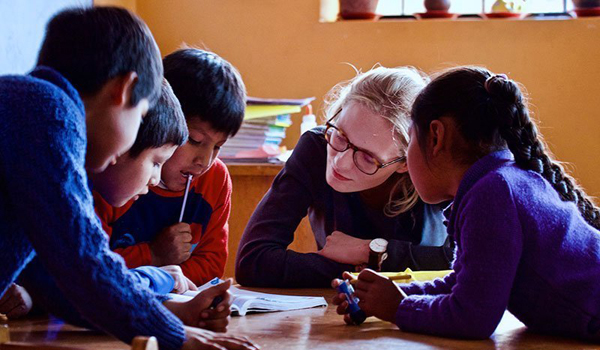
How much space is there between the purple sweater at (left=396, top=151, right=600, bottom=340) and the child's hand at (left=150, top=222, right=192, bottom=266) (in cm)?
64

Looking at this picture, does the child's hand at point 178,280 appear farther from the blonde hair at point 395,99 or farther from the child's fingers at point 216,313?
the blonde hair at point 395,99

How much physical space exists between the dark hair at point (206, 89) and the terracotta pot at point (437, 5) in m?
1.75

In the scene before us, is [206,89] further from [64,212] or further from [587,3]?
[587,3]

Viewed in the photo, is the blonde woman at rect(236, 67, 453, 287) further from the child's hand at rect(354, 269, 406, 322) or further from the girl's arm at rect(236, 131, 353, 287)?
the child's hand at rect(354, 269, 406, 322)

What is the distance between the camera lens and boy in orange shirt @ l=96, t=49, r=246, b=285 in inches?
64.9

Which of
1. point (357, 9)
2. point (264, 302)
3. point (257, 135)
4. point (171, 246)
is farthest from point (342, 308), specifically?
point (357, 9)

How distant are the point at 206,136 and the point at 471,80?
1.98 ft

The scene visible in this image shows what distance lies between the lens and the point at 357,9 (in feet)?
10.7

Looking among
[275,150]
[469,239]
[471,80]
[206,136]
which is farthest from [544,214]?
[275,150]

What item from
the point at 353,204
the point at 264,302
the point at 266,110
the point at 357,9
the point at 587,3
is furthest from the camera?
the point at 357,9

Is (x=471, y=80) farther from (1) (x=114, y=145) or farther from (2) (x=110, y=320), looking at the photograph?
(2) (x=110, y=320)

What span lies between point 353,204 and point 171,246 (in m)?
0.46

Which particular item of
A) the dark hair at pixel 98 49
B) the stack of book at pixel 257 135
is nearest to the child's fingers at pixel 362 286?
the dark hair at pixel 98 49

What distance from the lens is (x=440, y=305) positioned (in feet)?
3.88
